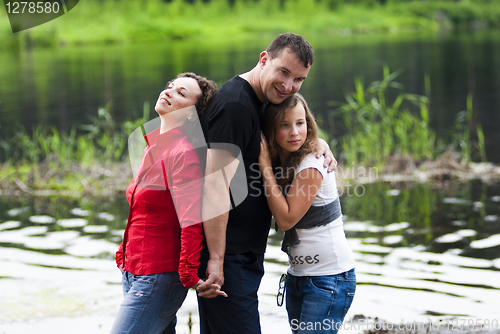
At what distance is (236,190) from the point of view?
7.52ft

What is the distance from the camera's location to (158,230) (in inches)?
88.0

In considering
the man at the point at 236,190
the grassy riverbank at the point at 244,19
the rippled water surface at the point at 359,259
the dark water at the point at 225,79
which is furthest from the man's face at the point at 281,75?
the grassy riverbank at the point at 244,19

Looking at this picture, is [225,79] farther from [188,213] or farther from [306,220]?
[188,213]

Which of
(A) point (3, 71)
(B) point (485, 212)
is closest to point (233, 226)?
(B) point (485, 212)

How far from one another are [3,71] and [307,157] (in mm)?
26826

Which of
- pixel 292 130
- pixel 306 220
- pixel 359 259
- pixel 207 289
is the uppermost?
pixel 292 130

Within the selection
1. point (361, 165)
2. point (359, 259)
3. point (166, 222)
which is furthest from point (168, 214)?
point (361, 165)

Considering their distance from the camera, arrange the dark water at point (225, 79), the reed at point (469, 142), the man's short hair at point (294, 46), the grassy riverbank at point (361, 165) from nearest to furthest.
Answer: the man's short hair at point (294, 46) < the grassy riverbank at point (361, 165) < the reed at point (469, 142) < the dark water at point (225, 79)

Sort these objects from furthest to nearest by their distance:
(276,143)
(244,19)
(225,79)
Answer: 1. (244,19)
2. (225,79)
3. (276,143)

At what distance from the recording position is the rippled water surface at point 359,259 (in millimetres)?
3664

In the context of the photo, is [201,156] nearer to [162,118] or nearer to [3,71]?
[162,118]

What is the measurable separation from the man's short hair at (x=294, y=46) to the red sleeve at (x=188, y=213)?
60cm

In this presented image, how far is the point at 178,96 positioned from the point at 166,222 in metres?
0.55

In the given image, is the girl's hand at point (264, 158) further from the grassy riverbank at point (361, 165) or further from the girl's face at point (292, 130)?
the grassy riverbank at point (361, 165)
